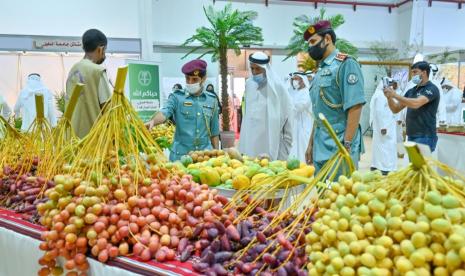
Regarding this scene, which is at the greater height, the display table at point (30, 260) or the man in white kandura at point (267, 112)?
the man in white kandura at point (267, 112)

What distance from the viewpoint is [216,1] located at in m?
12.8

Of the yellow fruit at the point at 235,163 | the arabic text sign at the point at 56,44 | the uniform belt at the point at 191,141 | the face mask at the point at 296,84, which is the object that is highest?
the arabic text sign at the point at 56,44

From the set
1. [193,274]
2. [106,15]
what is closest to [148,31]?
[106,15]

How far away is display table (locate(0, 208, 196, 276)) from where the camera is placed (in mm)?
1424

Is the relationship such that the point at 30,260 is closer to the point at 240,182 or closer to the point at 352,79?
the point at 240,182

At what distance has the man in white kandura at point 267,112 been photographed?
170 inches

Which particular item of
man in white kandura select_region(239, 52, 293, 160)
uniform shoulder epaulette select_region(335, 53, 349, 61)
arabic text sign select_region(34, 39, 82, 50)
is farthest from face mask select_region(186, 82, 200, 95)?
arabic text sign select_region(34, 39, 82, 50)

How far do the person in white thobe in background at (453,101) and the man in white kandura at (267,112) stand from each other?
704 centimetres

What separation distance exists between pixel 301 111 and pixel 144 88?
3.21m

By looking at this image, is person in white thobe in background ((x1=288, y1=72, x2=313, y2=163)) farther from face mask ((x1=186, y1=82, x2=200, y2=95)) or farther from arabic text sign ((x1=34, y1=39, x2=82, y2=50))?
arabic text sign ((x1=34, y1=39, x2=82, y2=50))

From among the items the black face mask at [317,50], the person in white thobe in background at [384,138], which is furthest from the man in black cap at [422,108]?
the person in white thobe in background at [384,138]

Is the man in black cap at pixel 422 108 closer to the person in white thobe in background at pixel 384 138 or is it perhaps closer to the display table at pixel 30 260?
the person in white thobe in background at pixel 384 138

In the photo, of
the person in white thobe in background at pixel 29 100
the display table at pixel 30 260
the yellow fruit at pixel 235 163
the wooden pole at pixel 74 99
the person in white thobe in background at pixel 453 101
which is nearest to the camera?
the display table at pixel 30 260

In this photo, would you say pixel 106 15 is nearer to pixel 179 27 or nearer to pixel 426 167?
pixel 179 27
